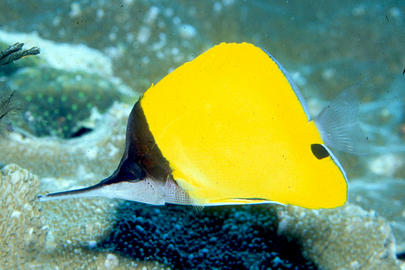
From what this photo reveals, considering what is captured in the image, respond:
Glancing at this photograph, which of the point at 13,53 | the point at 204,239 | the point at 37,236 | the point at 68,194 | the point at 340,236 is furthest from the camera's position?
the point at 340,236

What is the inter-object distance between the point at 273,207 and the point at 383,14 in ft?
11.3

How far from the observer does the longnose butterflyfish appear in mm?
997

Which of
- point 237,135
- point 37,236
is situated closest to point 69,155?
point 37,236

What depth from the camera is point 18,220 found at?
66.4 inches

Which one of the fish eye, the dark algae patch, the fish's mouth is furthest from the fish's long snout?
the dark algae patch

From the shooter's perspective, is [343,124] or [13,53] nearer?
[343,124]

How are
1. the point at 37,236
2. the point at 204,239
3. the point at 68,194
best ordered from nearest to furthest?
the point at 68,194 → the point at 37,236 → the point at 204,239

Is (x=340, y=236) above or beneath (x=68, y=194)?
beneath

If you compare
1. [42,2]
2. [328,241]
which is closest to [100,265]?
[328,241]

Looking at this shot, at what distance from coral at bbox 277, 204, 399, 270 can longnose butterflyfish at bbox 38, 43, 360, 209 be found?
1.19 meters

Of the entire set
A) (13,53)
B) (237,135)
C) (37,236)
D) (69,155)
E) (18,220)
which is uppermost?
(237,135)

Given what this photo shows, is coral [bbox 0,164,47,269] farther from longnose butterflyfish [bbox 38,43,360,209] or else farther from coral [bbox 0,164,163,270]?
longnose butterflyfish [bbox 38,43,360,209]

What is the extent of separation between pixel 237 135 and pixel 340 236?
158 cm

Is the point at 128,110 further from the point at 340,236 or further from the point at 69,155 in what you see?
the point at 340,236
